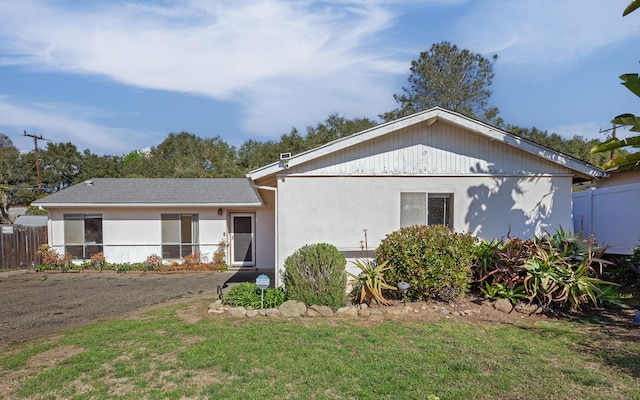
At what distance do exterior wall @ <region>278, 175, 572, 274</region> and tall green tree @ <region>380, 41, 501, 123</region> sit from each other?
21565 mm

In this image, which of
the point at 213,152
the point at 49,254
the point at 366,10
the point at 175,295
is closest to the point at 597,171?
the point at 366,10

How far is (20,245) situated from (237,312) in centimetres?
1288

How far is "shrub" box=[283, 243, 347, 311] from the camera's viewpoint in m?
7.13

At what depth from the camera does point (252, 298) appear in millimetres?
7520

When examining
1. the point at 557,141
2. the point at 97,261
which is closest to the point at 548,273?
the point at 97,261

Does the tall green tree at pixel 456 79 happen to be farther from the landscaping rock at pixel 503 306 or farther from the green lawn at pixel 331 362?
the green lawn at pixel 331 362

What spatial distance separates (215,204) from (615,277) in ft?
40.4

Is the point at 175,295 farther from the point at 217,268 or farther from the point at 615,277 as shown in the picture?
the point at 615,277

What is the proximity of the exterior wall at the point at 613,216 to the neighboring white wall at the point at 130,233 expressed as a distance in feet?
40.4

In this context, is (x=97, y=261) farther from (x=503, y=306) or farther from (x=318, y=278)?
(x=503, y=306)

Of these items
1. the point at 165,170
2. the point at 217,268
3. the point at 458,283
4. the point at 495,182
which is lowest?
the point at 217,268

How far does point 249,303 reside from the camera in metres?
7.43

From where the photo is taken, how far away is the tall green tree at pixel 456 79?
28.9m

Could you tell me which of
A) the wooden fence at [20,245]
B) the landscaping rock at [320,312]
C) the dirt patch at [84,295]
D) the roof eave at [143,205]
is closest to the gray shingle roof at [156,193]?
the roof eave at [143,205]
